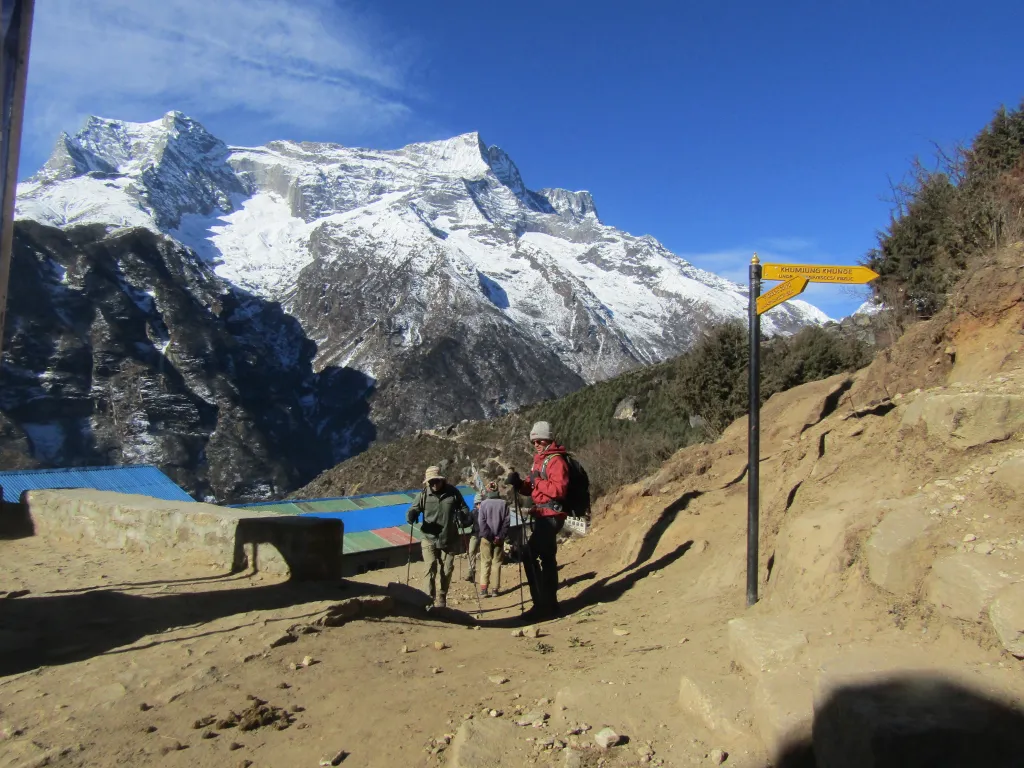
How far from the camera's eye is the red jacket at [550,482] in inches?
277

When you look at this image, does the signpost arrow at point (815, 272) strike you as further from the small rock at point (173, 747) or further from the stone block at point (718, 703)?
the small rock at point (173, 747)

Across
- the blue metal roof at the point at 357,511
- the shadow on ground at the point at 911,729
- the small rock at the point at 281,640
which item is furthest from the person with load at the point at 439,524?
the blue metal roof at the point at 357,511

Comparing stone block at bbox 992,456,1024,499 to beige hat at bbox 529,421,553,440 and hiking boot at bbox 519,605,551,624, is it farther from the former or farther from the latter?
hiking boot at bbox 519,605,551,624

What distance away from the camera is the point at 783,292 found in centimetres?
562

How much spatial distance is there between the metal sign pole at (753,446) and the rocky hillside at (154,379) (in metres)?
114

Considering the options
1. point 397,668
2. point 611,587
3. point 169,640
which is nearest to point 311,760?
point 397,668

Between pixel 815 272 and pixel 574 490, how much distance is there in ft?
9.62

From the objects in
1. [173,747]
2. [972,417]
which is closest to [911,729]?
[972,417]

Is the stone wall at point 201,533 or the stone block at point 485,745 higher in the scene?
the stone wall at point 201,533

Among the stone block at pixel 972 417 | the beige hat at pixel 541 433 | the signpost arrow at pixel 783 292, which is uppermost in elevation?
the signpost arrow at pixel 783 292

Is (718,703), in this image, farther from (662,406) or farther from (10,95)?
(662,406)

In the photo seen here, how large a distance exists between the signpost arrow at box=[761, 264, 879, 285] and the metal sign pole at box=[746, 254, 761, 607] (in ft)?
0.37

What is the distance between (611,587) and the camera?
8414 mm

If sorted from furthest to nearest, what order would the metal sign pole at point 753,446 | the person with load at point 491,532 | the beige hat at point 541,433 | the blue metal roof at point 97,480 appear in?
the blue metal roof at point 97,480, the person with load at point 491,532, the beige hat at point 541,433, the metal sign pole at point 753,446
